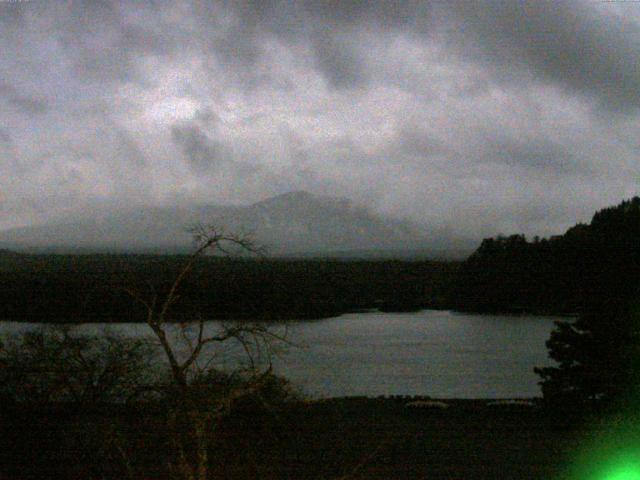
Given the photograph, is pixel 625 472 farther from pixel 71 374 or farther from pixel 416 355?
pixel 416 355

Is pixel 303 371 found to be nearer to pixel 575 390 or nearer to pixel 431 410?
pixel 431 410

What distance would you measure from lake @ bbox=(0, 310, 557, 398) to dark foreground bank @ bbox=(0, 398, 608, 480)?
3.15 metres

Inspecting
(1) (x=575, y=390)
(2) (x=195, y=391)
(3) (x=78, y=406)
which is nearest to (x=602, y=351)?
(1) (x=575, y=390)

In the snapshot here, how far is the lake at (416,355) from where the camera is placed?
22.6 metres

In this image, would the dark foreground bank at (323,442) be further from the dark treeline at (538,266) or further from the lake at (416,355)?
the dark treeline at (538,266)

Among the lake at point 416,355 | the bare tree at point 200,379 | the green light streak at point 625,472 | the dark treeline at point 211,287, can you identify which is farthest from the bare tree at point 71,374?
the green light streak at point 625,472

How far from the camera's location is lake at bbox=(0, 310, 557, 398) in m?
22.6

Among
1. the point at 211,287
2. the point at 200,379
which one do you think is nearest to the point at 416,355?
the point at 211,287

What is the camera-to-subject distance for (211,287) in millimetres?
13898

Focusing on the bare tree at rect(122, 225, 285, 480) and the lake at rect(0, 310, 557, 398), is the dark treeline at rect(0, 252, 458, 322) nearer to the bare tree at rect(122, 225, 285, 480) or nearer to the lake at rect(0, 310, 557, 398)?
the bare tree at rect(122, 225, 285, 480)

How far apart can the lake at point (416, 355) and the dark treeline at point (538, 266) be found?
1923 mm

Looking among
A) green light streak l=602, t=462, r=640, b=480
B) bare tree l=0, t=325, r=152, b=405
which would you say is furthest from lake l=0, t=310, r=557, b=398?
green light streak l=602, t=462, r=640, b=480

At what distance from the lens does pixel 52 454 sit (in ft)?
26.4

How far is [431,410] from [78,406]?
27.8 feet
